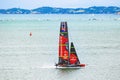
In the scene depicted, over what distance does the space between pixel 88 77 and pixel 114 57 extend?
14870mm

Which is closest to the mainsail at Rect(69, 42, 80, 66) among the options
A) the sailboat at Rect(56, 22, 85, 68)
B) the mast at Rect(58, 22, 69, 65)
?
the sailboat at Rect(56, 22, 85, 68)

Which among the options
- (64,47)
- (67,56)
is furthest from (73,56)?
(64,47)

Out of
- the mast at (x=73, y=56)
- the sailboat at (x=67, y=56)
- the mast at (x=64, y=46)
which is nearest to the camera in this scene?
the mast at (x=64, y=46)

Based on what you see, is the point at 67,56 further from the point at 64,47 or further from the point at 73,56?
the point at 64,47

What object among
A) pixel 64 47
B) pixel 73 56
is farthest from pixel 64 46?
pixel 73 56

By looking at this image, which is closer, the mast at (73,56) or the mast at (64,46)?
the mast at (64,46)

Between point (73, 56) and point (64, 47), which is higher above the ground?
point (64, 47)

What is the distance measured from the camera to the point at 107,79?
47.9 metres

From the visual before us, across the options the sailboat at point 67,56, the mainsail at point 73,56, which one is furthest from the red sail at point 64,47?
the mainsail at point 73,56

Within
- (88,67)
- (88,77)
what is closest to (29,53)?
(88,67)

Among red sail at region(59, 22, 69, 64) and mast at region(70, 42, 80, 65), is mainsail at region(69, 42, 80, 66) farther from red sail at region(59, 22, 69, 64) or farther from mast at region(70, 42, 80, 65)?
red sail at region(59, 22, 69, 64)

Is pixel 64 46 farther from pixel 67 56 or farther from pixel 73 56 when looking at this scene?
pixel 73 56

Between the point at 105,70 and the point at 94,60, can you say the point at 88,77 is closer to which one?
the point at 105,70

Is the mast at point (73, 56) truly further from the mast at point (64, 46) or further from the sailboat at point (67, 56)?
the mast at point (64, 46)
